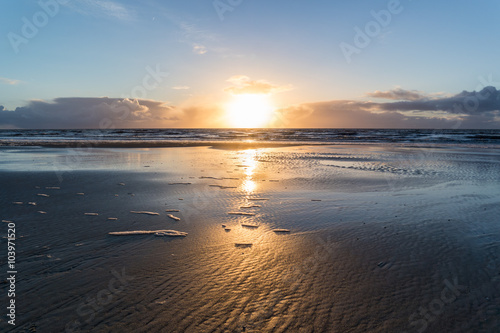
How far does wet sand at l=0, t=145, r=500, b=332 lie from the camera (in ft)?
11.2

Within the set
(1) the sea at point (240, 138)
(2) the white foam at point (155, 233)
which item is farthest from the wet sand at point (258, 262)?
(1) the sea at point (240, 138)

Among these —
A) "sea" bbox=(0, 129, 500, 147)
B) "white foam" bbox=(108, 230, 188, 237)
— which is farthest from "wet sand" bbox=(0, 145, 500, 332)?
"sea" bbox=(0, 129, 500, 147)

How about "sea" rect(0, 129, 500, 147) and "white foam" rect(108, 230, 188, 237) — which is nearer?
"white foam" rect(108, 230, 188, 237)

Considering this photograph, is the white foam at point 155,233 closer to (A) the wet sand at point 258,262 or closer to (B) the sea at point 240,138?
(A) the wet sand at point 258,262

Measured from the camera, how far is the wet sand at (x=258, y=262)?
3.40 m

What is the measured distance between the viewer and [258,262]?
4.79 metres

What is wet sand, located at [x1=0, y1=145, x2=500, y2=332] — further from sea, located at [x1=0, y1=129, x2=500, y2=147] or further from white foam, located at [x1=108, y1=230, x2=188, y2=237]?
sea, located at [x1=0, y1=129, x2=500, y2=147]

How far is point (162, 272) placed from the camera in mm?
4387

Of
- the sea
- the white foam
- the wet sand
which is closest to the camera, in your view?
the wet sand

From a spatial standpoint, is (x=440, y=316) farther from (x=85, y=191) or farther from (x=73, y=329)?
(x=85, y=191)

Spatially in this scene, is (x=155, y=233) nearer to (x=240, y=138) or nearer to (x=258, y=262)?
(x=258, y=262)

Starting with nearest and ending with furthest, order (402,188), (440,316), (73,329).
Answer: (73,329)
(440,316)
(402,188)

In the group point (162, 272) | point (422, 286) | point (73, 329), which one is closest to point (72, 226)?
point (162, 272)

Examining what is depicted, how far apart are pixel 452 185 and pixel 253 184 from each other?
312 inches
